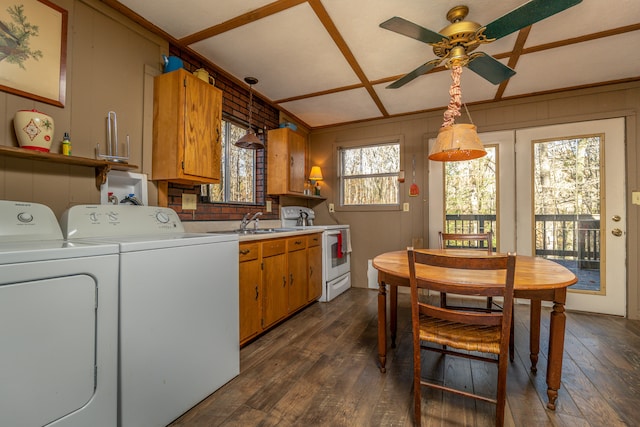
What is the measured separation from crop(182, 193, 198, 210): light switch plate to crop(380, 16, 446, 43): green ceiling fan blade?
197 centimetres

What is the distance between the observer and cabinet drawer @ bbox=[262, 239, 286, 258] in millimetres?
2402

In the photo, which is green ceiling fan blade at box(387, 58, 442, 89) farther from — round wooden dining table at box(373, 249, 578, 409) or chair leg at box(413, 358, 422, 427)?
chair leg at box(413, 358, 422, 427)

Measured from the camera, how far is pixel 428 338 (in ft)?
4.71

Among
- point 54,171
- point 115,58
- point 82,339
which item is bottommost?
point 82,339

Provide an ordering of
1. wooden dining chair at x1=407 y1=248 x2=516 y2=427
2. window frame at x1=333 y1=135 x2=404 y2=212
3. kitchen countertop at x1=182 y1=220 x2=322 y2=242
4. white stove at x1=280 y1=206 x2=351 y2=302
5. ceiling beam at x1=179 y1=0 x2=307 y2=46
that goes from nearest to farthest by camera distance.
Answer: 1. wooden dining chair at x1=407 y1=248 x2=516 y2=427
2. ceiling beam at x1=179 y1=0 x2=307 y2=46
3. kitchen countertop at x1=182 y1=220 x2=322 y2=242
4. white stove at x1=280 y1=206 x2=351 y2=302
5. window frame at x1=333 y1=135 x2=404 y2=212

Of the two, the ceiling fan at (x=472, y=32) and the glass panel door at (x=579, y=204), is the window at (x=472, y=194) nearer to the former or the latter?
the glass panel door at (x=579, y=204)

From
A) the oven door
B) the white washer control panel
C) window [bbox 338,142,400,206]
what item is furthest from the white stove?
the white washer control panel

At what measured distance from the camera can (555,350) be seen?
4.81 feet

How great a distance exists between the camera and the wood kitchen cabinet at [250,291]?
2.14m

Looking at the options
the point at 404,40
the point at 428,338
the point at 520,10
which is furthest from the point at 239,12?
the point at 428,338

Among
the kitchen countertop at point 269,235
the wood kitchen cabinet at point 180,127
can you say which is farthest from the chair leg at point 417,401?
the wood kitchen cabinet at point 180,127

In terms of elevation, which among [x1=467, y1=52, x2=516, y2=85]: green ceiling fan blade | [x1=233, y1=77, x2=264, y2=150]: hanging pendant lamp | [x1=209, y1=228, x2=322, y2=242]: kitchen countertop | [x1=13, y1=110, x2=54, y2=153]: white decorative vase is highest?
[x1=467, y1=52, x2=516, y2=85]: green ceiling fan blade

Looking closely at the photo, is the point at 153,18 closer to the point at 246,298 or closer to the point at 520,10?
the point at 246,298

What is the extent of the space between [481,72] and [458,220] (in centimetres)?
189
